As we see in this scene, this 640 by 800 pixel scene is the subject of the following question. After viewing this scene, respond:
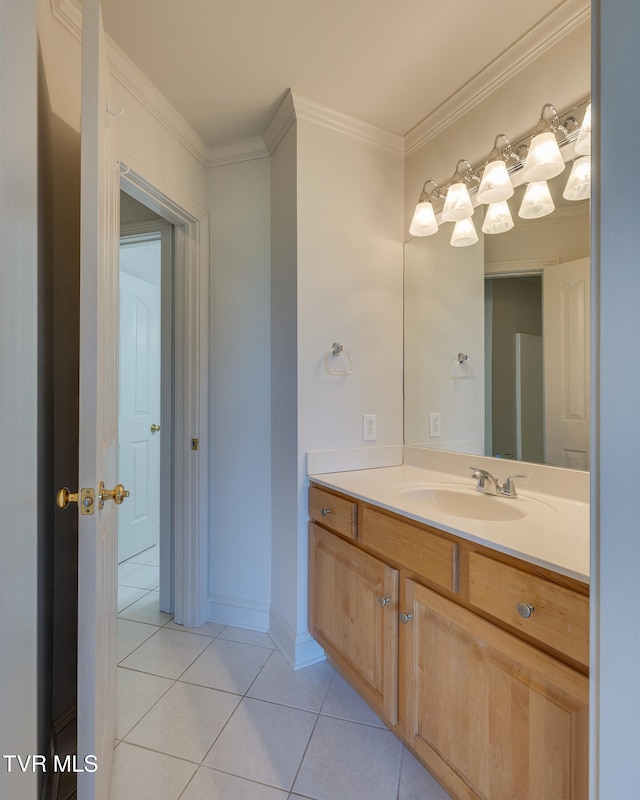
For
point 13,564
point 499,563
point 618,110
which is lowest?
point 499,563

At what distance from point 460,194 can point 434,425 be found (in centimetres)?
103

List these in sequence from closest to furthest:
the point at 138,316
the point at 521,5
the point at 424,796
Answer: the point at 424,796 → the point at 521,5 → the point at 138,316

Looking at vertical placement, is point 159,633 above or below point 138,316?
below

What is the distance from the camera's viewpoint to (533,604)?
2.76 ft

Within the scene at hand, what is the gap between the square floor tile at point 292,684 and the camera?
1.53 m

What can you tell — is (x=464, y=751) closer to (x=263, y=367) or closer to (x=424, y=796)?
(x=424, y=796)

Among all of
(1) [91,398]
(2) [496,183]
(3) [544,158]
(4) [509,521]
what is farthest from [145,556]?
(3) [544,158]

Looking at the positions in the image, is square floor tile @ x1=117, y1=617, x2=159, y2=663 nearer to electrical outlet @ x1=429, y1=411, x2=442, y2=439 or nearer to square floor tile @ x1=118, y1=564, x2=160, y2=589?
square floor tile @ x1=118, y1=564, x2=160, y2=589

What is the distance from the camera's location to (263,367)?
1990 millimetres

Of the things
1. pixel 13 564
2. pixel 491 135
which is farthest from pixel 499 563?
pixel 491 135

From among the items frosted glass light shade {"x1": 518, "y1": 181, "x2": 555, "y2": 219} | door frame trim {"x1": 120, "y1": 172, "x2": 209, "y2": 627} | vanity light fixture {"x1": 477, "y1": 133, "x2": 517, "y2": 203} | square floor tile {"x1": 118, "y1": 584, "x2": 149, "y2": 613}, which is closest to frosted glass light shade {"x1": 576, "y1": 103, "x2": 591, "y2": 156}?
frosted glass light shade {"x1": 518, "y1": 181, "x2": 555, "y2": 219}

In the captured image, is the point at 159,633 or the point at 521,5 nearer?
the point at 521,5

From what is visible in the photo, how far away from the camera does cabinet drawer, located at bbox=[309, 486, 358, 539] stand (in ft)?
4.78

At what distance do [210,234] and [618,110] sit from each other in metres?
1.92
